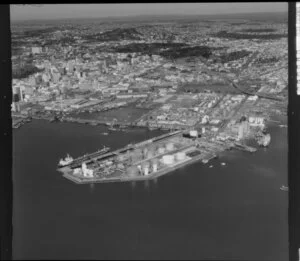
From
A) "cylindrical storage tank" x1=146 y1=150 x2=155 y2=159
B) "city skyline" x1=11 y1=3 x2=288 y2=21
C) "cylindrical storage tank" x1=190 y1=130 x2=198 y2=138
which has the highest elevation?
"city skyline" x1=11 y1=3 x2=288 y2=21

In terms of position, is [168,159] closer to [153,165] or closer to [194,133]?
[153,165]

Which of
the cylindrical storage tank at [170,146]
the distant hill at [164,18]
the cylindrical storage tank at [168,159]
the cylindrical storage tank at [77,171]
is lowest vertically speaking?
the cylindrical storage tank at [77,171]

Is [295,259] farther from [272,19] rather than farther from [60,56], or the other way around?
[60,56]

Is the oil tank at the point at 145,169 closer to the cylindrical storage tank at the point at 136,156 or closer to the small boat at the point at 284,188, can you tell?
the cylindrical storage tank at the point at 136,156

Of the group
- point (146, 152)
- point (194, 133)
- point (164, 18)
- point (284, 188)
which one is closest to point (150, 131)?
point (146, 152)

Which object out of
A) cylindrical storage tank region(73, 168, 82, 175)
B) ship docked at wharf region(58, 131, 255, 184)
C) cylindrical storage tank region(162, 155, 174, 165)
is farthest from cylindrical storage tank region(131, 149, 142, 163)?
cylindrical storage tank region(73, 168, 82, 175)

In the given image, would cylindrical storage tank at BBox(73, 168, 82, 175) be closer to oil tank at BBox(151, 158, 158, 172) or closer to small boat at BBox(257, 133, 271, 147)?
oil tank at BBox(151, 158, 158, 172)

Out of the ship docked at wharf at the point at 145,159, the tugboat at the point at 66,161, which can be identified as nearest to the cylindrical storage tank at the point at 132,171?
the ship docked at wharf at the point at 145,159
